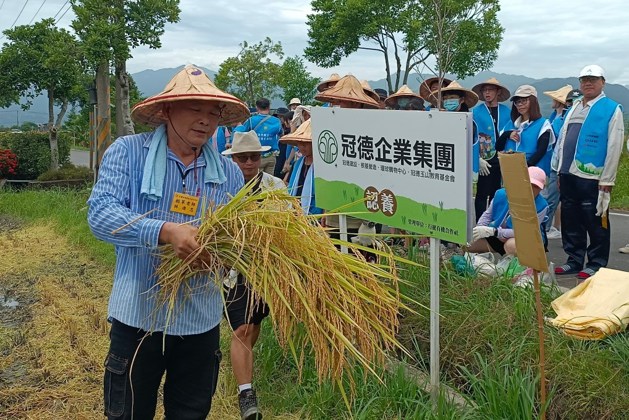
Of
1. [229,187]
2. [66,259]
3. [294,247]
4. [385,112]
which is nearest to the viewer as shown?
[294,247]

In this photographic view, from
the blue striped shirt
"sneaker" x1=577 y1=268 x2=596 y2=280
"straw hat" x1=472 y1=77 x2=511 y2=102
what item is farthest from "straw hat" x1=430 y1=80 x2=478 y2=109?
the blue striped shirt

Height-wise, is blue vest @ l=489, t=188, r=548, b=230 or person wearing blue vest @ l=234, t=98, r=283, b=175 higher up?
person wearing blue vest @ l=234, t=98, r=283, b=175

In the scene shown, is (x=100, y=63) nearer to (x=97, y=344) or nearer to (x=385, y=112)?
(x=97, y=344)

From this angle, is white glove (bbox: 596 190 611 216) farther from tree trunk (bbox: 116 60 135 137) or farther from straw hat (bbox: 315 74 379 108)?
tree trunk (bbox: 116 60 135 137)

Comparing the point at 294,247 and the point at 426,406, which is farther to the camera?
the point at 426,406

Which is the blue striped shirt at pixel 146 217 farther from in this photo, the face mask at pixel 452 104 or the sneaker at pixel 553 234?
the sneaker at pixel 553 234

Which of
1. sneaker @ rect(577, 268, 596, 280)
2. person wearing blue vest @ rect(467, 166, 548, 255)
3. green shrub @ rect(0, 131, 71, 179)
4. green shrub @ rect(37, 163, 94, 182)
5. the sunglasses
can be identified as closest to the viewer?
the sunglasses

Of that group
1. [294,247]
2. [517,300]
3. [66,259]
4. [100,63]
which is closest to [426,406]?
[517,300]

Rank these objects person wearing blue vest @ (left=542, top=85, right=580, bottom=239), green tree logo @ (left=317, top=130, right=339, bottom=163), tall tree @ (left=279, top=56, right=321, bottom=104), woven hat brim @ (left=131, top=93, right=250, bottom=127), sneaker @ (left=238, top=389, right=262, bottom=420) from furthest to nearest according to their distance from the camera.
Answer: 1. tall tree @ (left=279, top=56, right=321, bottom=104)
2. person wearing blue vest @ (left=542, top=85, right=580, bottom=239)
3. green tree logo @ (left=317, top=130, right=339, bottom=163)
4. sneaker @ (left=238, top=389, right=262, bottom=420)
5. woven hat brim @ (left=131, top=93, right=250, bottom=127)

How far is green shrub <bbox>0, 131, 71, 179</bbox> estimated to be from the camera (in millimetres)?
14203

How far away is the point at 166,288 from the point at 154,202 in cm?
33

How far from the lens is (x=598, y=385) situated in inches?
106

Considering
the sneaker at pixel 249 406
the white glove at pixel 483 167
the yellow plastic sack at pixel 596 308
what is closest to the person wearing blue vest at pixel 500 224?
the yellow plastic sack at pixel 596 308

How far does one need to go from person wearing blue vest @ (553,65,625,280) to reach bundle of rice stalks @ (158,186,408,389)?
3.83 meters
